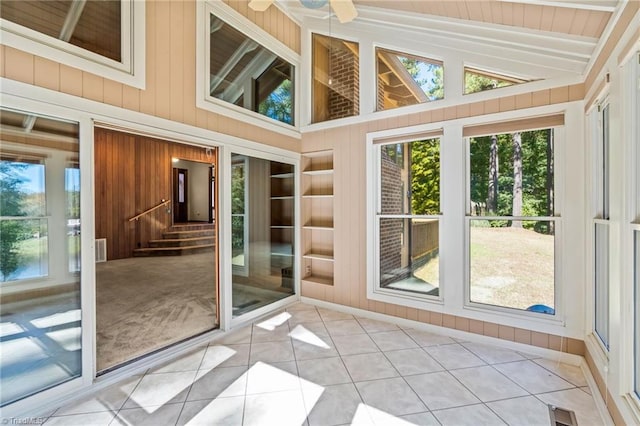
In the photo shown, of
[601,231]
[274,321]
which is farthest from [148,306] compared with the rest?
[601,231]

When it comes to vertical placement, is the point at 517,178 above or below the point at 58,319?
above

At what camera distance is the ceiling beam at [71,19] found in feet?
7.10

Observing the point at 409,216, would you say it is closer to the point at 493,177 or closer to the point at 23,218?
the point at 493,177

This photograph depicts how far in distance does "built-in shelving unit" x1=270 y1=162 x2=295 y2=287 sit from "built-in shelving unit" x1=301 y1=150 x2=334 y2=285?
227 millimetres

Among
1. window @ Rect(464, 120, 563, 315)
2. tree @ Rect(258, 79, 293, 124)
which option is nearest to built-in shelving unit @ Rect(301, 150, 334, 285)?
tree @ Rect(258, 79, 293, 124)

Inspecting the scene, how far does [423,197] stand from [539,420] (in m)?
2.29

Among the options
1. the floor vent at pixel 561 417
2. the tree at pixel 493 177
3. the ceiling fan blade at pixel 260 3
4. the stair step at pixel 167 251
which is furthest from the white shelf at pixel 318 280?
the stair step at pixel 167 251

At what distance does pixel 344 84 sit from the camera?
4.30 m

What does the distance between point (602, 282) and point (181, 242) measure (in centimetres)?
880

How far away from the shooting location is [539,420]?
1990mm

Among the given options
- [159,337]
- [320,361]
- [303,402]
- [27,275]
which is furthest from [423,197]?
[27,275]

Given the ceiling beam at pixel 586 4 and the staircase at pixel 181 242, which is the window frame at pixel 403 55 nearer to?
the ceiling beam at pixel 586 4

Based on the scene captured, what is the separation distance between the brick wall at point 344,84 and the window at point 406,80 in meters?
0.35

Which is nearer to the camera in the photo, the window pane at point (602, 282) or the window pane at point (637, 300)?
the window pane at point (637, 300)
